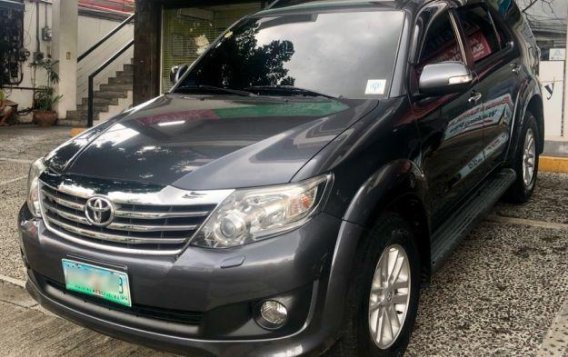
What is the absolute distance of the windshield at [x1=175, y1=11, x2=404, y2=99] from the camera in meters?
2.99

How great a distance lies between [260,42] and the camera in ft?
11.8

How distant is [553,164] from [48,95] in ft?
37.9

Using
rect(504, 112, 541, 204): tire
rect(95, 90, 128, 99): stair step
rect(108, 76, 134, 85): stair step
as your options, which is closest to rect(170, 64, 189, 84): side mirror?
rect(504, 112, 541, 204): tire

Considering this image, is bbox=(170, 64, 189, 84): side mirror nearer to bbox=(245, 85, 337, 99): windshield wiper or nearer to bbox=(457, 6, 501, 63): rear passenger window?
bbox=(245, 85, 337, 99): windshield wiper

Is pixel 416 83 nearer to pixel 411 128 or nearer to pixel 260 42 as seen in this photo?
pixel 411 128

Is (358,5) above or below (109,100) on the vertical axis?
above

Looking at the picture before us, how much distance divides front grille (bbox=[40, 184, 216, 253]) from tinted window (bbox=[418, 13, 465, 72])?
1620 mm

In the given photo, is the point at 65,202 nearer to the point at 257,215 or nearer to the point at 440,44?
the point at 257,215

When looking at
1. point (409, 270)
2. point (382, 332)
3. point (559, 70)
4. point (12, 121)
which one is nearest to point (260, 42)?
point (409, 270)

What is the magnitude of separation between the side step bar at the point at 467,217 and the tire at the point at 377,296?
0.30 metres

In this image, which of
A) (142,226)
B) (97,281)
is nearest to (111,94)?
(97,281)

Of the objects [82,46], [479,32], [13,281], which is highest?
[82,46]

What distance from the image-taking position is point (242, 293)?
2.00m

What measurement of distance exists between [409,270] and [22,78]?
1319cm
